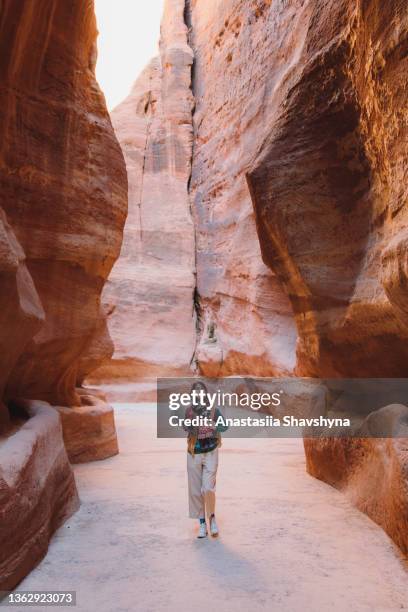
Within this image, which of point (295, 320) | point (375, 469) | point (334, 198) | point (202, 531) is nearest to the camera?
point (202, 531)

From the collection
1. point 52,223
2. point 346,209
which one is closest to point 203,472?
point 346,209

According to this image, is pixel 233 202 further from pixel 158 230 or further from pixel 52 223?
pixel 52 223

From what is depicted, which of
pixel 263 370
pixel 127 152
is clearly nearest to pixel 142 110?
pixel 127 152

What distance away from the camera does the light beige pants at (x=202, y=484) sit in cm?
443

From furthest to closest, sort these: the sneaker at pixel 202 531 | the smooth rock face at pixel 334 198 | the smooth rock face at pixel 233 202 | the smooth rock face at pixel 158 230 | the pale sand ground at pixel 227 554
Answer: the smooth rock face at pixel 158 230 < the smooth rock face at pixel 233 202 < the smooth rock face at pixel 334 198 < the sneaker at pixel 202 531 < the pale sand ground at pixel 227 554

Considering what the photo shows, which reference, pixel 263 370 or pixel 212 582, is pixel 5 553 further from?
pixel 263 370

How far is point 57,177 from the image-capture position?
22.6 feet

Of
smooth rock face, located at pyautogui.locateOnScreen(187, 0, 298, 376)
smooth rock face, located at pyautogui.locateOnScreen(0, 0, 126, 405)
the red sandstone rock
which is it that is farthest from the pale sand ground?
smooth rock face, located at pyautogui.locateOnScreen(187, 0, 298, 376)

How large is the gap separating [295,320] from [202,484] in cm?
359

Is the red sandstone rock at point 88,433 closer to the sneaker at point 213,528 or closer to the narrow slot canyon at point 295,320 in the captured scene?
the narrow slot canyon at point 295,320

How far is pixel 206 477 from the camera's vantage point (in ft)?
14.6

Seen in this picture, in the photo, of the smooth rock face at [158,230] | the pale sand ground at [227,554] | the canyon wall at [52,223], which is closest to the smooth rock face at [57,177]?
the canyon wall at [52,223]

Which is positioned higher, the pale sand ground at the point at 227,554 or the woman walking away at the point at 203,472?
the woman walking away at the point at 203,472

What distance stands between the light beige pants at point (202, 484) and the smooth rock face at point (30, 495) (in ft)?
4.23
